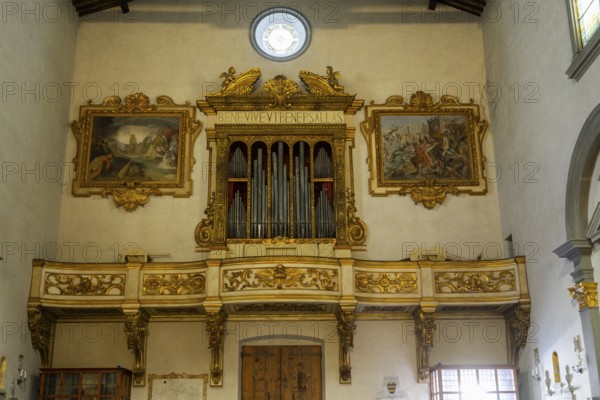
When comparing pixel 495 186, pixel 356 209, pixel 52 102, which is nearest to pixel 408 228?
pixel 356 209

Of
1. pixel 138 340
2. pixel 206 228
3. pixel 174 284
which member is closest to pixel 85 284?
pixel 138 340

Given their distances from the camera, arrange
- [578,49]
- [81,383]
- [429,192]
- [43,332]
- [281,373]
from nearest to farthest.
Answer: [578,49]
[81,383]
[43,332]
[281,373]
[429,192]

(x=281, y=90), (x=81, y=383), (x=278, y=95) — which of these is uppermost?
(x=281, y=90)

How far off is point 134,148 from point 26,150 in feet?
10.2

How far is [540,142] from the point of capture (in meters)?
15.0

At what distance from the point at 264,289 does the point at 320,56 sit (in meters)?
6.62

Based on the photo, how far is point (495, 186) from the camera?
17812 millimetres

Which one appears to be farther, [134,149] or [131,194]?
[134,149]

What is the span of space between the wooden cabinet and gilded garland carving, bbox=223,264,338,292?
302cm

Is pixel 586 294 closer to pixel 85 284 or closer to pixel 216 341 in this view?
pixel 216 341

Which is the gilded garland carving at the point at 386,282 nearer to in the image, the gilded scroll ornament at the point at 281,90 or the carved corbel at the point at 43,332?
the gilded scroll ornament at the point at 281,90

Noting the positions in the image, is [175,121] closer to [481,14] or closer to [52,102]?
[52,102]

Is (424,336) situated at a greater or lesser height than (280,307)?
lesser

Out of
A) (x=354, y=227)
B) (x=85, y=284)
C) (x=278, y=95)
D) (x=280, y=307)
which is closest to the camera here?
(x=85, y=284)
